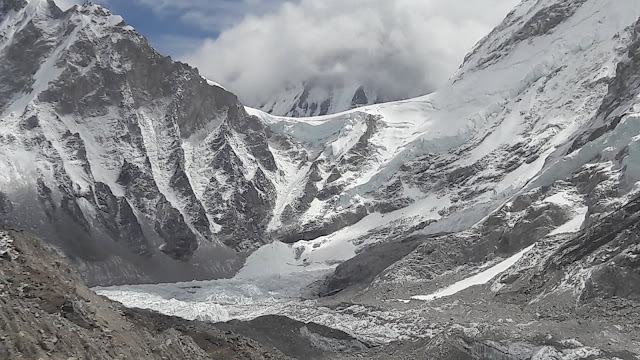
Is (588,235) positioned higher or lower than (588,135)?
lower

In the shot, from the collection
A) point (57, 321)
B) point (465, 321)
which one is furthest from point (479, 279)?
point (57, 321)

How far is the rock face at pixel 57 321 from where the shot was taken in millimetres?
37875

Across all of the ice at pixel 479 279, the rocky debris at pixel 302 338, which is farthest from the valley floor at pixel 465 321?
the rocky debris at pixel 302 338

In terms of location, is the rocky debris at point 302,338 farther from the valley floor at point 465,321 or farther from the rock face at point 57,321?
the rock face at point 57,321

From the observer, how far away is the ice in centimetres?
13012

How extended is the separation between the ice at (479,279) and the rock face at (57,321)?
234 feet

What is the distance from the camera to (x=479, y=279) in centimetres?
13412

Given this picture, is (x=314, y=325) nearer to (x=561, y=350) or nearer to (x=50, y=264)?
(x=561, y=350)

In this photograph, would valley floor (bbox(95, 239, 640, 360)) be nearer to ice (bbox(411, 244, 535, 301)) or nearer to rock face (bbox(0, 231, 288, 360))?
ice (bbox(411, 244, 535, 301))

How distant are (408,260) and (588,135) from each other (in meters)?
45.4

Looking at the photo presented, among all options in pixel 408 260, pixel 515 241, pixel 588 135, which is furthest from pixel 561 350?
pixel 588 135

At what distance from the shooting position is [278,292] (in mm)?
196500

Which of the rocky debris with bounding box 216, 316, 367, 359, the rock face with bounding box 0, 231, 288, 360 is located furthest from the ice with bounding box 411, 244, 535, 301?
the rock face with bounding box 0, 231, 288, 360

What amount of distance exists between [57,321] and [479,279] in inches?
3947
